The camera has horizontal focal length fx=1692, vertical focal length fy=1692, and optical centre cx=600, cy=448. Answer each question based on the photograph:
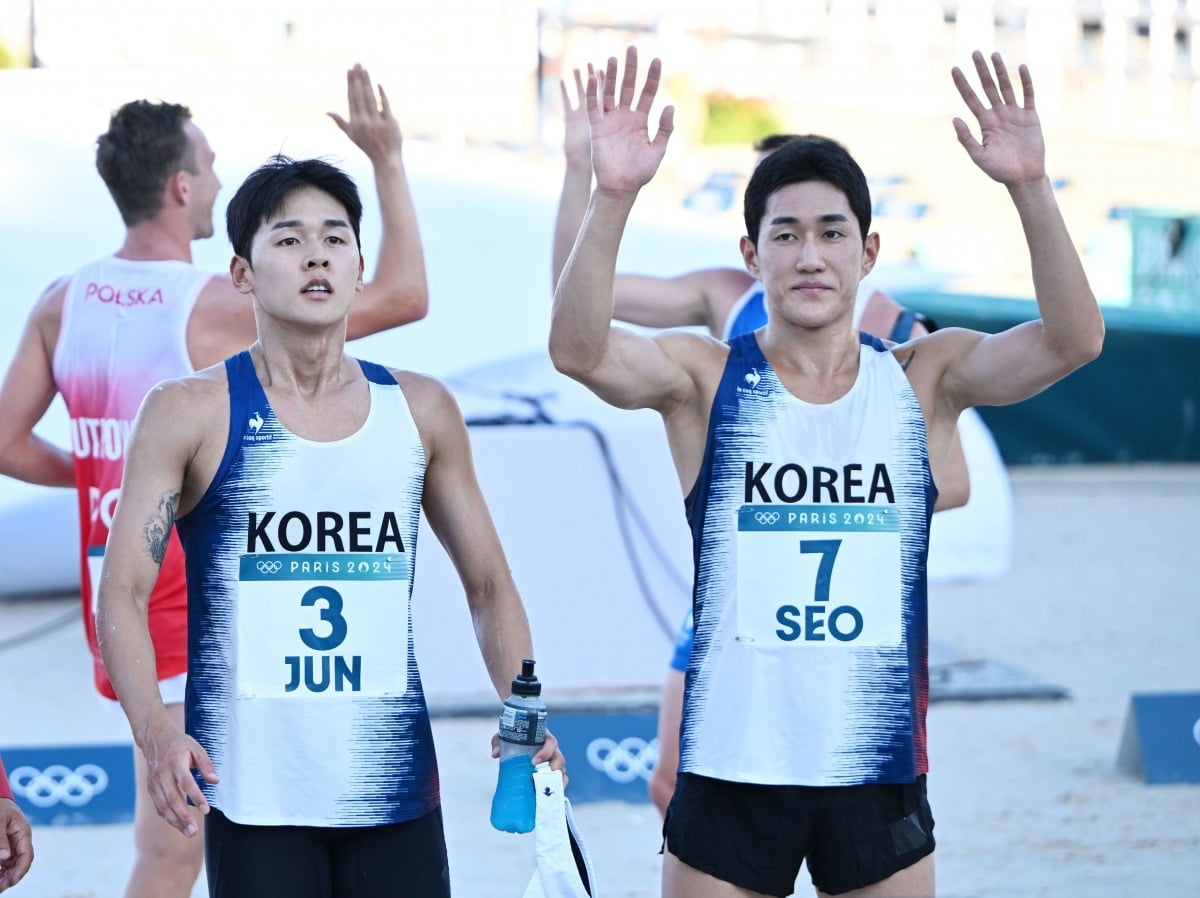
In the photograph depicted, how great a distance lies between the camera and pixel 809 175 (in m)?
2.85

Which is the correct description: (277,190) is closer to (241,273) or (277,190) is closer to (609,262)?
(241,273)

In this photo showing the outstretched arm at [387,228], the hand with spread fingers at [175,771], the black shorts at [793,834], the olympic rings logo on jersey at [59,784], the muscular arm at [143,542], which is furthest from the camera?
the olympic rings logo on jersey at [59,784]

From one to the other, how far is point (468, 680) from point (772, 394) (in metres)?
4.64

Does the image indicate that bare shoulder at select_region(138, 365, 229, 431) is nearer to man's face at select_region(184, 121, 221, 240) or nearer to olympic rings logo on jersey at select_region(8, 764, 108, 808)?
man's face at select_region(184, 121, 221, 240)

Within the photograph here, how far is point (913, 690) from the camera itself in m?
2.78

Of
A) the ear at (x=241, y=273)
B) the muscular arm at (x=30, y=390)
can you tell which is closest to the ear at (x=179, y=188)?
the muscular arm at (x=30, y=390)

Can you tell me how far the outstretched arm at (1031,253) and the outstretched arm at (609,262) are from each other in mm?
525

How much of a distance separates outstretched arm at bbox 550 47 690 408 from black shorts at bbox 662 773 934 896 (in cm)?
67

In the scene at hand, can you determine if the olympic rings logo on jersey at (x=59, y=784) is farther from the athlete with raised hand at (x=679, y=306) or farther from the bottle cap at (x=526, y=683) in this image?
the bottle cap at (x=526, y=683)

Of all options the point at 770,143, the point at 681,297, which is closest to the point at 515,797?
the point at 681,297

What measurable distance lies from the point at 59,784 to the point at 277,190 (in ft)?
11.1

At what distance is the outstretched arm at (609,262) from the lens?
2.66 metres

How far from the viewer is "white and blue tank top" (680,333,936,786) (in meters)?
2.72

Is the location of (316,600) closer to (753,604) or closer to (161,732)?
(161,732)
